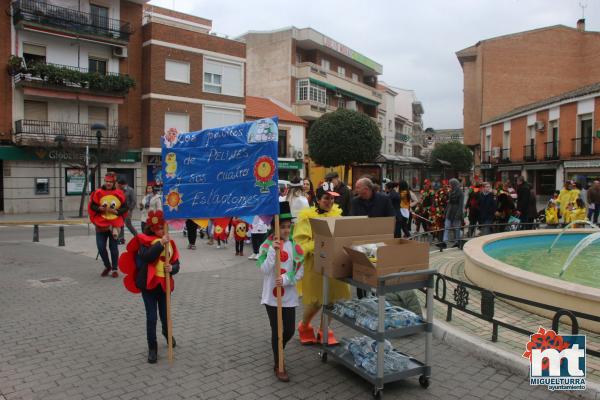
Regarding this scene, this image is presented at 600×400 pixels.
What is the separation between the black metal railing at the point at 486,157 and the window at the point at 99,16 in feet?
99.5

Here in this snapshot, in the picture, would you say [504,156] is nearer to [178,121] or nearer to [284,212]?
[178,121]

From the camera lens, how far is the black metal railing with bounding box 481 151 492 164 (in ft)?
129

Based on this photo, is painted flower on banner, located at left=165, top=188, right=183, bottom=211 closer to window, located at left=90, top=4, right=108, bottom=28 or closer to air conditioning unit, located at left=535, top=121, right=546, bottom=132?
window, located at left=90, top=4, right=108, bottom=28

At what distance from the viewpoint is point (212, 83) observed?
31.3m

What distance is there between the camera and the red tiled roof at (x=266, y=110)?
3606 cm

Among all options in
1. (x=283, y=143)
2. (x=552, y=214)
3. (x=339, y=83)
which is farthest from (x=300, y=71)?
(x=552, y=214)

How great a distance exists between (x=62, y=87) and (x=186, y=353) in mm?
24328

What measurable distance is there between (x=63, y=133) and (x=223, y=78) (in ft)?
36.4

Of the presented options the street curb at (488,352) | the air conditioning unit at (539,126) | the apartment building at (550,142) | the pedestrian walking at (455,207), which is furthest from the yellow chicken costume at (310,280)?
the air conditioning unit at (539,126)

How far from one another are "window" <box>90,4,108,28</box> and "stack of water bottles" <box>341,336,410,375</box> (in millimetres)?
27674

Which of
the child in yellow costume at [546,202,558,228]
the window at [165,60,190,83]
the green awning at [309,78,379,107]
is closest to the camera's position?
the child in yellow costume at [546,202,558,228]

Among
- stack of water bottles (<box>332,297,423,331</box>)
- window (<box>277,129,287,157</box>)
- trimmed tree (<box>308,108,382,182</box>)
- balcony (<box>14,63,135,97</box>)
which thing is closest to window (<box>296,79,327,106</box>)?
window (<box>277,129,287,157</box>)

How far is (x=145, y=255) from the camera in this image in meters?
4.66

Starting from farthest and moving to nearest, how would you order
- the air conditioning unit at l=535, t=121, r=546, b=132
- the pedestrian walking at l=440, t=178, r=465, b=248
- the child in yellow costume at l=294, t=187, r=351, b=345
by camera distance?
the air conditioning unit at l=535, t=121, r=546, b=132, the pedestrian walking at l=440, t=178, r=465, b=248, the child in yellow costume at l=294, t=187, r=351, b=345
